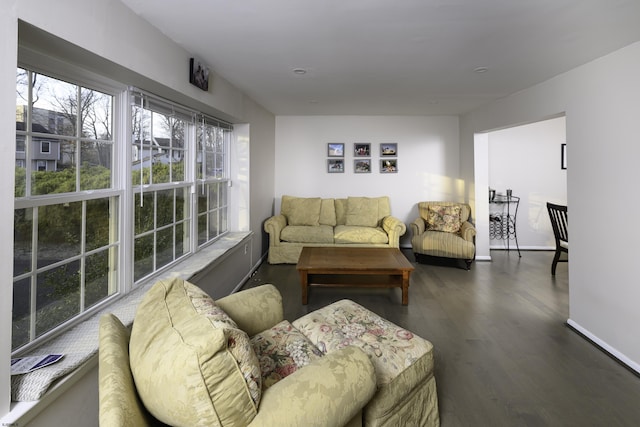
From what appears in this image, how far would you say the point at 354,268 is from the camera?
3.25 metres

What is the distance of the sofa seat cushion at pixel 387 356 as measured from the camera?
1456 mm

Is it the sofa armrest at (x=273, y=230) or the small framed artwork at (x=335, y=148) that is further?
the small framed artwork at (x=335, y=148)

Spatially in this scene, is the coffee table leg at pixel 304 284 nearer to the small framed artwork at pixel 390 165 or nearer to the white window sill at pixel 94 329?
the white window sill at pixel 94 329

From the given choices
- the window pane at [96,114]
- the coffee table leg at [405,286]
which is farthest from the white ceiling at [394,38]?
the coffee table leg at [405,286]

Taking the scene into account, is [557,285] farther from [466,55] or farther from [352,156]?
[352,156]

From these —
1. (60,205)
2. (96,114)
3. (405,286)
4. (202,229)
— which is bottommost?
(405,286)

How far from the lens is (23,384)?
119cm

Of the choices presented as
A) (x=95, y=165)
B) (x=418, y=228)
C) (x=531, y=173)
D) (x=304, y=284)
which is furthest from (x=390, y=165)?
(x=95, y=165)

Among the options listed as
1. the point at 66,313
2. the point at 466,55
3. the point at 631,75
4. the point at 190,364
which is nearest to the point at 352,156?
the point at 466,55

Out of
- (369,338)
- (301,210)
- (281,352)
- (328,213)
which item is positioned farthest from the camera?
(328,213)

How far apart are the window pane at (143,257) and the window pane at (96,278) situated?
11.0 inches

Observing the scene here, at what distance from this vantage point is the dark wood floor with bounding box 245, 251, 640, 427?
1840 mm

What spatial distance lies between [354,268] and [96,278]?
2151 mm

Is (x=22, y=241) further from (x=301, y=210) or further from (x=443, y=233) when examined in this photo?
(x=443, y=233)
